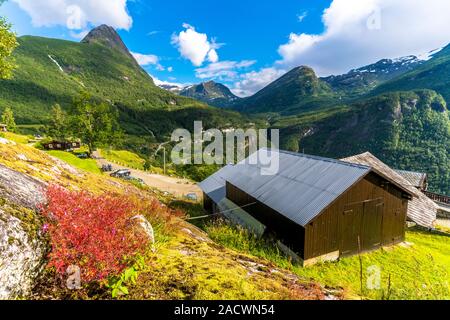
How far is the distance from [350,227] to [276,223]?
14.5 feet

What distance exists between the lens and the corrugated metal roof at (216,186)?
2499 cm

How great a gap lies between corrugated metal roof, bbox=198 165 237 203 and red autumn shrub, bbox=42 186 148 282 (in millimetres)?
19690

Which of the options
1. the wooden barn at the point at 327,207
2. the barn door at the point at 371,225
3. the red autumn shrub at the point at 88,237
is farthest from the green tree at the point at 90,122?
the red autumn shrub at the point at 88,237

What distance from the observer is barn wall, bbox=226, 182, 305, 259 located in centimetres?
1366

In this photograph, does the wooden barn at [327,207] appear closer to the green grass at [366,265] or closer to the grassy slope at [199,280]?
the green grass at [366,265]

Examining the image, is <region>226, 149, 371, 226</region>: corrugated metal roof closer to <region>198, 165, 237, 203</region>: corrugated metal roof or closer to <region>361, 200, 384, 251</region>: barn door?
<region>361, 200, 384, 251</region>: barn door

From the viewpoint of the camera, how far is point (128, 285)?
12.9 feet

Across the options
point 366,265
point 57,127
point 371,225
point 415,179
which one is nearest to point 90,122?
point 57,127

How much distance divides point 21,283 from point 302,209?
12.8 meters

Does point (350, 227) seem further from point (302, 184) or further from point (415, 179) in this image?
point (415, 179)

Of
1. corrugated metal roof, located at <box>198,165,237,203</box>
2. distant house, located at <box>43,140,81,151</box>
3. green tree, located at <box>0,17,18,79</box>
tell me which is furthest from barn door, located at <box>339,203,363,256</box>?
distant house, located at <box>43,140,81,151</box>

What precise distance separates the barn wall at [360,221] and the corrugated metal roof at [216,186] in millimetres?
11964
